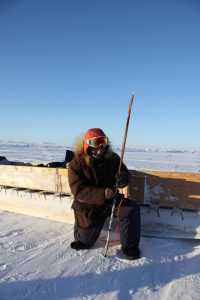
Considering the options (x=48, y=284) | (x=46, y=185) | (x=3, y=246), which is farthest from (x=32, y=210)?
(x=48, y=284)

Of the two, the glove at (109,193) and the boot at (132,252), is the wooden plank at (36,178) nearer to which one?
the glove at (109,193)

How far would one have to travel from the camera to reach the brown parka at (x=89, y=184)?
358 centimetres

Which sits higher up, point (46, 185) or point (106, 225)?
point (46, 185)

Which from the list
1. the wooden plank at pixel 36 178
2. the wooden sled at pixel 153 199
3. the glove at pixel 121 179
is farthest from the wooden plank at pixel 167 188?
the wooden plank at pixel 36 178

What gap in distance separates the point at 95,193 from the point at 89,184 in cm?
22

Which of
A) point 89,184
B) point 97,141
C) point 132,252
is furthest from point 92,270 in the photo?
point 97,141

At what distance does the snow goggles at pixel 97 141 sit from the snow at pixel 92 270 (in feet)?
4.01

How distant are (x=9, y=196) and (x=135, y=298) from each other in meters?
3.32

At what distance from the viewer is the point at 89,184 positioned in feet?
12.3

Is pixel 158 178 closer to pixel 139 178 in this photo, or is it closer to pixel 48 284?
pixel 139 178

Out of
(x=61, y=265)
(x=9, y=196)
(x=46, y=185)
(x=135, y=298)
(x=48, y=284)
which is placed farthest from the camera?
(x=9, y=196)

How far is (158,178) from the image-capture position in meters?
4.28

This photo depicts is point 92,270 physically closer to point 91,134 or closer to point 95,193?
point 95,193

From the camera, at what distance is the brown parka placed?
3.58 meters
